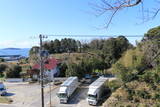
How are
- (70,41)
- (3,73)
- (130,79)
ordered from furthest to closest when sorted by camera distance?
(70,41) < (3,73) < (130,79)

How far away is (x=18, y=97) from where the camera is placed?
1764 cm

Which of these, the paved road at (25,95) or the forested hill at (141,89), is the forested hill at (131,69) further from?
the paved road at (25,95)

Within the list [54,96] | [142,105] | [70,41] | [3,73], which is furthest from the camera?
[70,41]

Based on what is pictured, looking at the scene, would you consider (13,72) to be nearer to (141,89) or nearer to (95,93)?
(95,93)

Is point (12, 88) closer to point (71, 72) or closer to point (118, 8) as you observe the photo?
point (71, 72)

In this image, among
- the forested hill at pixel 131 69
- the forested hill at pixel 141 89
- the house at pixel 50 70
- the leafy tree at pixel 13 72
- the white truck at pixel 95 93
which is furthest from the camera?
the leafy tree at pixel 13 72

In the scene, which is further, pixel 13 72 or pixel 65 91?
pixel 13 72

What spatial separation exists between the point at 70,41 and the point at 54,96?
77.5 ft

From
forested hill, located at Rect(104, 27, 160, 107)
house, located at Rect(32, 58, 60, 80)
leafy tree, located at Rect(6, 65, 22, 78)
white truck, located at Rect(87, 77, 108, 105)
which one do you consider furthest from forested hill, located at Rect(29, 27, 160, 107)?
leafy tree, located at Rect(6, 65, 22, 78)

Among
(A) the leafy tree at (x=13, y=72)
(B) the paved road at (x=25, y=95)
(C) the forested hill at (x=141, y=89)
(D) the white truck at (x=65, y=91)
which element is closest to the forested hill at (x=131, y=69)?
(C) the forested hill at (x=141, y=89)

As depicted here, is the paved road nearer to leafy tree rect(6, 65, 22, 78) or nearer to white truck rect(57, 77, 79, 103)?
white truck rect(57, 77, 79, 103)

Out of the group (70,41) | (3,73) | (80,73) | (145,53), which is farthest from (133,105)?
(70,41)

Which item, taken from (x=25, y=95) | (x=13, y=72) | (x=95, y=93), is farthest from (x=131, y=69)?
(x=13, y=72)

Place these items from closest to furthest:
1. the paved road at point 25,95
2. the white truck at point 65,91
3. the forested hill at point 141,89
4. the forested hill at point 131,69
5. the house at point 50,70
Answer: the forested hill at point 141,89
the forested hill at point 131,69
the white truck at point 65,91
the paved road at point 25,95
the house at point 50,70
